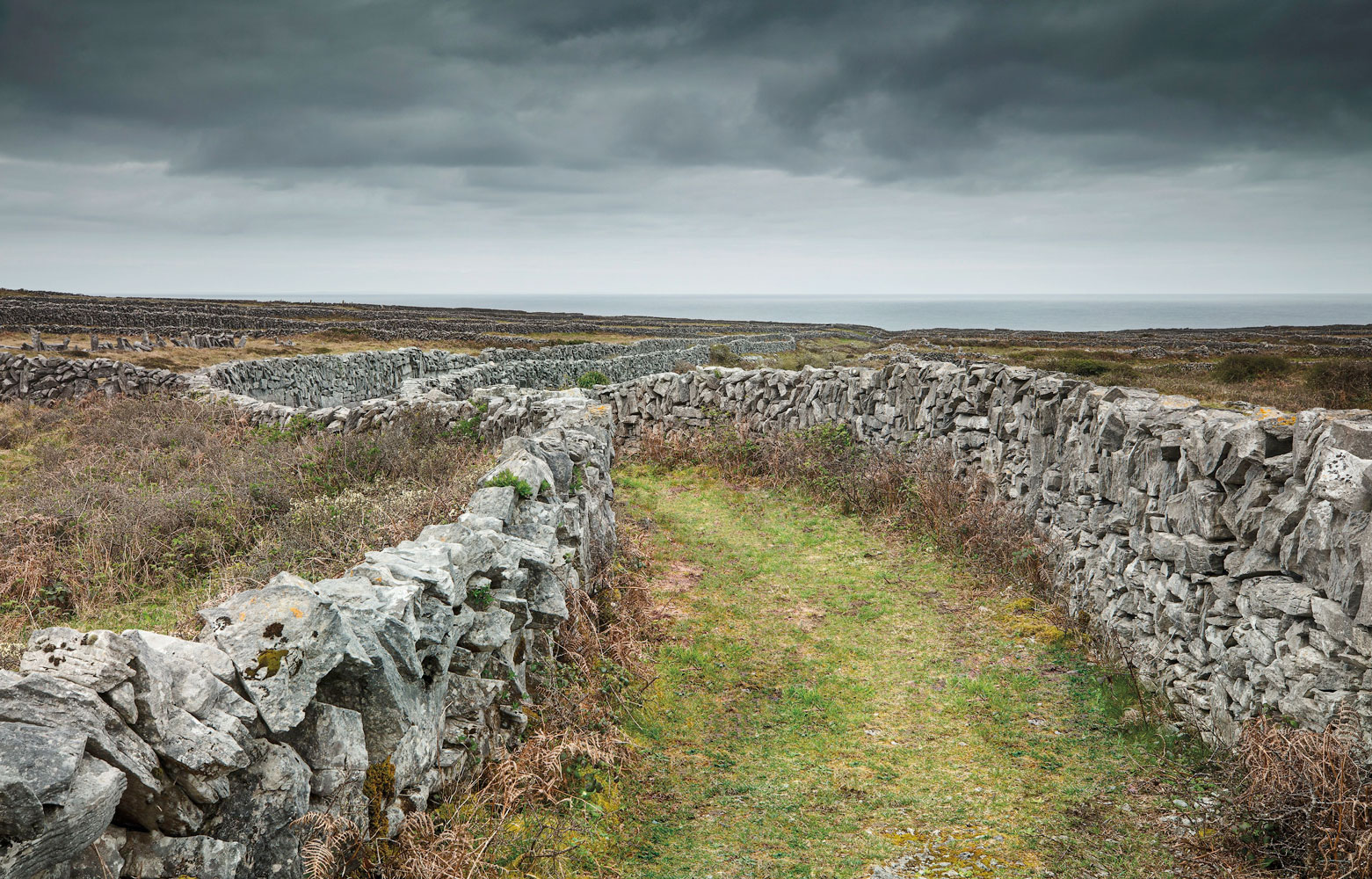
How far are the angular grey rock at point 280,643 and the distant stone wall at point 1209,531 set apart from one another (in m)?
6.27

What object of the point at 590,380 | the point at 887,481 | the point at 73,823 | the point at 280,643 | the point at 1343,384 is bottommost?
the point at 887,481

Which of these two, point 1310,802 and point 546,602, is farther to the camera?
point 546,602

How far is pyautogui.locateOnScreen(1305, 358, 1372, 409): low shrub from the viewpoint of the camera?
20.4 metres

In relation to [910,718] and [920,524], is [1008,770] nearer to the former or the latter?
[910,718]

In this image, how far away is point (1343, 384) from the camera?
76.4 ft

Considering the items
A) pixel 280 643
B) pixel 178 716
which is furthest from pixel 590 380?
pixel 178 716

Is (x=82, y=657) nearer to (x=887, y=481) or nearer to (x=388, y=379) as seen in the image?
(x=887, y=481)

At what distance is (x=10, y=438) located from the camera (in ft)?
50.8

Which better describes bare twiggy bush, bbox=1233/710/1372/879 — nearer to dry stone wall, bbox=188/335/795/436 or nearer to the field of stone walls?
the field of stone walls

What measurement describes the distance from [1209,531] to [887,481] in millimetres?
7196

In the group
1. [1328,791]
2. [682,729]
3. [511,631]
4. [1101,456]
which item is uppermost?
[1101,456]

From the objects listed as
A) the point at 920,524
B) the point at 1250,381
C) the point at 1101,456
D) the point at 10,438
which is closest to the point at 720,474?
the point at 920,524

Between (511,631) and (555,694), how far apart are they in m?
0.81

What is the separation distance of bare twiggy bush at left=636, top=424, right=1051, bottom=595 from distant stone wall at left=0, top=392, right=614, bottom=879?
274 inches
